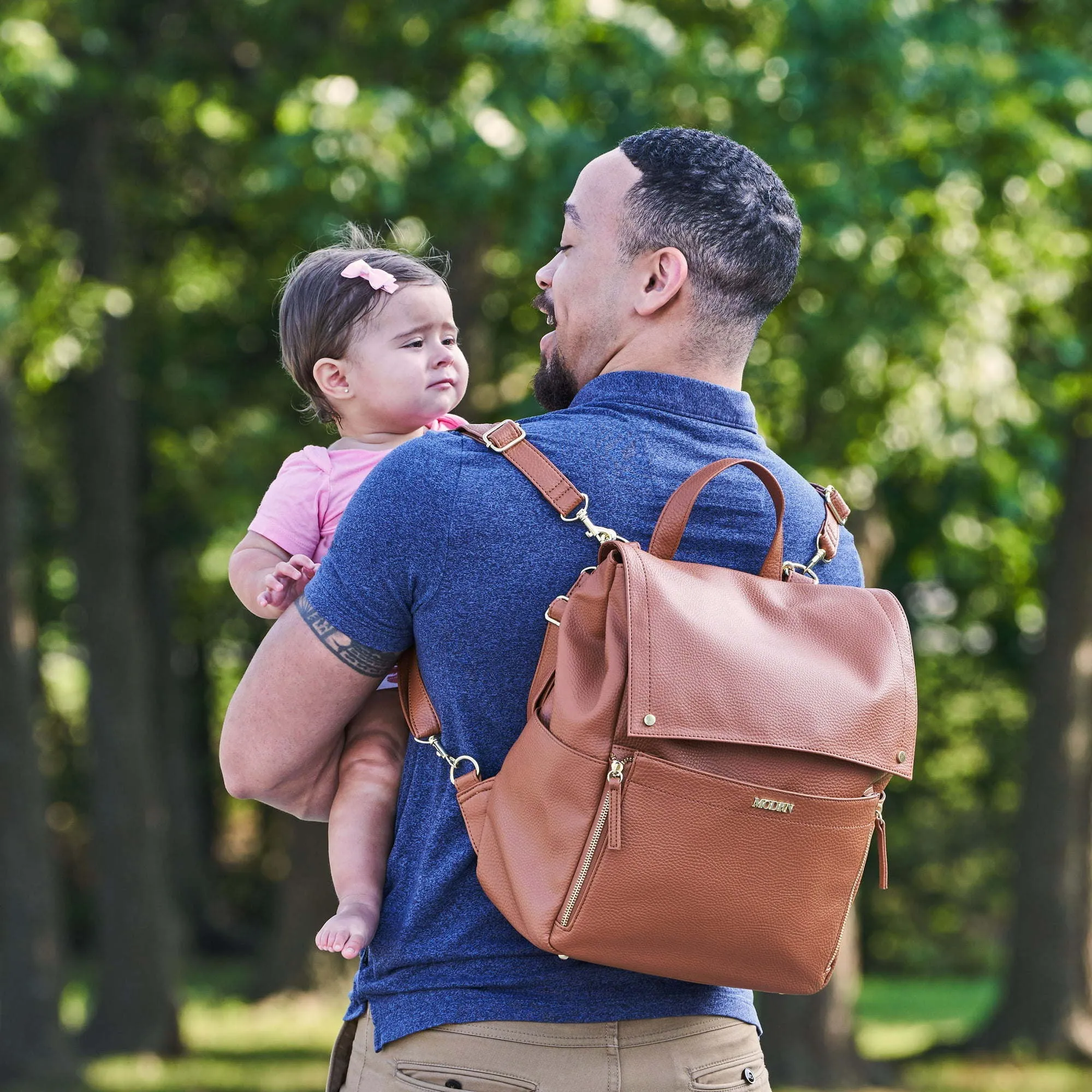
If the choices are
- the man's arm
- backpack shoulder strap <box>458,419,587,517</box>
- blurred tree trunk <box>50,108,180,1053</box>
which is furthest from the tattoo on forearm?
blurred tree trunk <box>50,108,180,1053</box>

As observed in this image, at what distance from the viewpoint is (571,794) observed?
171 cm

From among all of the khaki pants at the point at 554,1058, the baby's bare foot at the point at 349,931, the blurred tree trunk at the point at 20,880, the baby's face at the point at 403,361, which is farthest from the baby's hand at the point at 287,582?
the blurred tree trunk at the point at 20,880

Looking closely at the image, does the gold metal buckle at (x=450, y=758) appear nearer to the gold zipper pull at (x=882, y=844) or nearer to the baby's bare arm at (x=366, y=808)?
the baby's bare arm at (x=366, y=808)

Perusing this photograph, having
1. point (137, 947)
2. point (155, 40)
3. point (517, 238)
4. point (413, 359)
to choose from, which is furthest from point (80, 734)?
point (413, 359)

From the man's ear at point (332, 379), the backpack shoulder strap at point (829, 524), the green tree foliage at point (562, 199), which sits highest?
the man's ear at point (332, 379)

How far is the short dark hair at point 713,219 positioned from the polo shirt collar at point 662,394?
8cm

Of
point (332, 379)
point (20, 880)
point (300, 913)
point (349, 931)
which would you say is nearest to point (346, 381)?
point (332, 379)

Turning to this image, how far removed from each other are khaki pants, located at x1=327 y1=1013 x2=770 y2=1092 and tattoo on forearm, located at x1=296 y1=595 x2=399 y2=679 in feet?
1.37

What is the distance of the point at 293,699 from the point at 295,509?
0.42 meters

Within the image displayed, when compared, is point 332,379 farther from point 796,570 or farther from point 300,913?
point 300,913

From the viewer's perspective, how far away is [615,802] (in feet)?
5.57

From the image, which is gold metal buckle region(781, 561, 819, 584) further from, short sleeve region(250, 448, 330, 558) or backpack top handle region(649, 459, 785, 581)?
short sleeve region(250, 448, 330, 558)

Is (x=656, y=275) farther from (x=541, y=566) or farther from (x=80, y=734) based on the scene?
(x=80, y=734)

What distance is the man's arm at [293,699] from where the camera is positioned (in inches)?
73.5
